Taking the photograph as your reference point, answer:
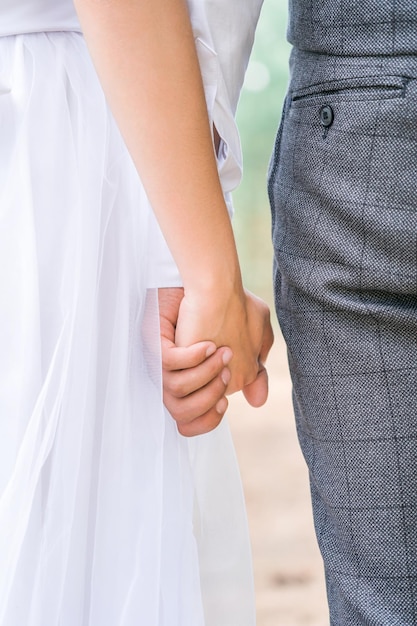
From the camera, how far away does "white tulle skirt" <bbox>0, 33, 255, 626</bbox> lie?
2.73 ft

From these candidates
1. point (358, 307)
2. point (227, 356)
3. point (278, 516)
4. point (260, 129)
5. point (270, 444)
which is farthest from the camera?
point (260, 129)

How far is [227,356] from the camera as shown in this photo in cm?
91

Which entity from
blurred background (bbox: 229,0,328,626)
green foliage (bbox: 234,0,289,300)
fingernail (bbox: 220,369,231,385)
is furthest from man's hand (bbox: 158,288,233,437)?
green foliage (bbox: 234,0,289,300)

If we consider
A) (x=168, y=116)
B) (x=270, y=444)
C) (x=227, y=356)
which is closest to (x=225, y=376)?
(x=227, y=356)

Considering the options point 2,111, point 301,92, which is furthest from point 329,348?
point 2,111

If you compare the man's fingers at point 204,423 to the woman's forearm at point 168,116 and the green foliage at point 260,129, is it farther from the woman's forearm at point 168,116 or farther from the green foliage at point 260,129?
the green foliage at point 260,129

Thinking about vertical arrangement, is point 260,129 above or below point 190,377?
below

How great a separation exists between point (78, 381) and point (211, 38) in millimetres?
364

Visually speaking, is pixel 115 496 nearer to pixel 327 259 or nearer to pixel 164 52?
pixel 327 259

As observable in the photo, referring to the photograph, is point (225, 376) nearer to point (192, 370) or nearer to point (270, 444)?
point (192, 370)

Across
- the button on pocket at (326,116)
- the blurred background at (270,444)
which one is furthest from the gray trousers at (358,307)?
the blurred background at (270,444)

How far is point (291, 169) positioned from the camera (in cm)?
89

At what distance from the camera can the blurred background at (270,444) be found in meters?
2.67

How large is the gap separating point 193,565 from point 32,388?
0.81 ft
